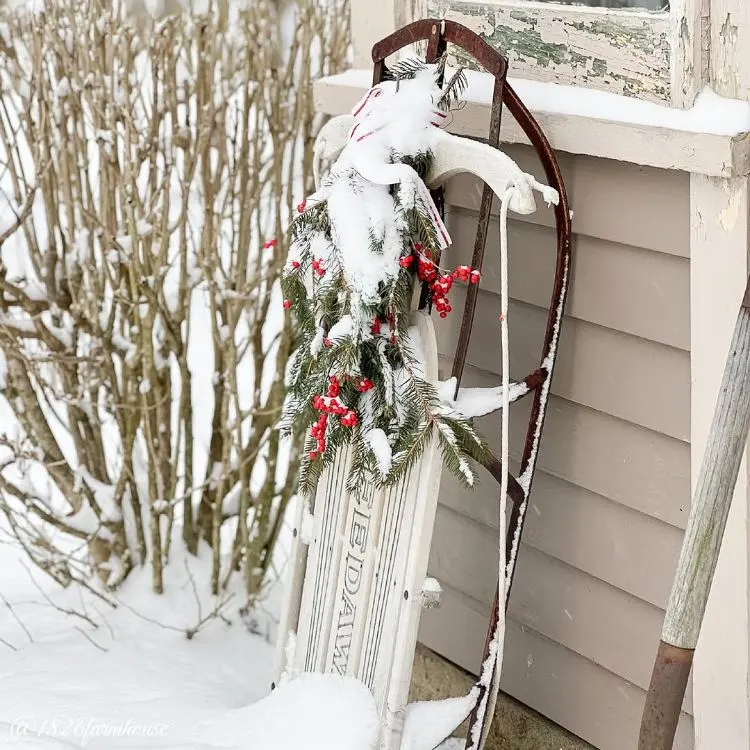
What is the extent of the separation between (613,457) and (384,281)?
0.62m

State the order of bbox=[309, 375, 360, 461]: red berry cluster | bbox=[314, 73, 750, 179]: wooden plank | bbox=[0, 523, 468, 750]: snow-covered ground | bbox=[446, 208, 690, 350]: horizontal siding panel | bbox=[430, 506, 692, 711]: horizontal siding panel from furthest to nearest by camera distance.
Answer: bbox=[0, 523, 468, 750]: snow-covered ground → bbox=[430, 506, 692, 711]: horizontal siding panel → bbox=[309, 375, 360, 461]: red berry cluster → bbox=[446, 208, 690, 350]: horizontal siding panel → bbox=[314, 73, 750, 179]: wooden plank

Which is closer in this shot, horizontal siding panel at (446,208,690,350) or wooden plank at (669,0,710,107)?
wooden plank at (669,0,710,107)

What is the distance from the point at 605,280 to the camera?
219 centimetres

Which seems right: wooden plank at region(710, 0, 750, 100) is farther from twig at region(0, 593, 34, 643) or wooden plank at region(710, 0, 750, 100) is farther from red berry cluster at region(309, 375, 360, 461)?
twig at region(0, 593, 34, 643)

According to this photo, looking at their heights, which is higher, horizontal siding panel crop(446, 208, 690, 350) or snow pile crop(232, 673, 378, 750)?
horizontal siding panel crop(446, 208, 690, 350)

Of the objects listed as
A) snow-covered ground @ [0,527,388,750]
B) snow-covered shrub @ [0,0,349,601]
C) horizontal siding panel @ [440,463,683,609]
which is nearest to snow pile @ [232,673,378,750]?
snow-covered ground @ [0,527,388,750]

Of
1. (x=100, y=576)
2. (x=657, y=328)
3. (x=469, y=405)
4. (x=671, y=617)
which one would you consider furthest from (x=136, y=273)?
(x=671, y=617)

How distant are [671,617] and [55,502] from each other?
3.67 metres

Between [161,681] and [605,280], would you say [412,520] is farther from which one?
[161,681]

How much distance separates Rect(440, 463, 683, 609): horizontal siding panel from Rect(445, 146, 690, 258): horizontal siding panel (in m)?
0.58

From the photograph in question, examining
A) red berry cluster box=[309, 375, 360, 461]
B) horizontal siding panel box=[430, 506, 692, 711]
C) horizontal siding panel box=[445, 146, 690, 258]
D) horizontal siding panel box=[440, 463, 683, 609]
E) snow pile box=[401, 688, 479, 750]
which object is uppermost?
horizontal siding panel box=[445, 146, 690, 258]

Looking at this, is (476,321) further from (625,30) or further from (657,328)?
(625,30)

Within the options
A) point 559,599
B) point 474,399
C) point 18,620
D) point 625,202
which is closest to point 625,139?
point 625,202

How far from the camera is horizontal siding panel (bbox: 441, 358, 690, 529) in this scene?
2133 millimetres
